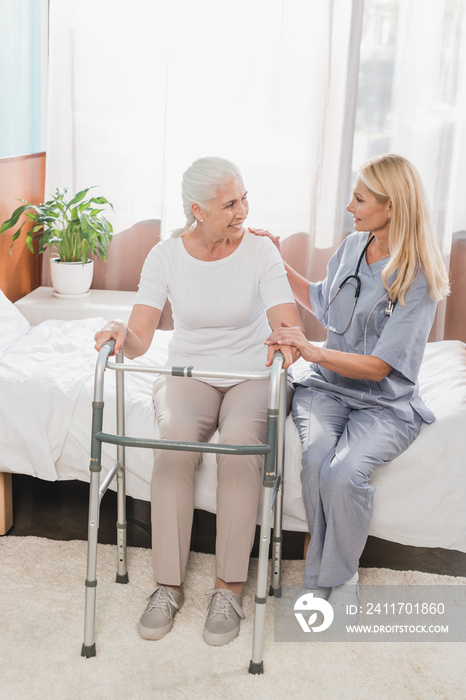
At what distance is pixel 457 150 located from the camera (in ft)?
10.7

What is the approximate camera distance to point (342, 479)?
1.83 m

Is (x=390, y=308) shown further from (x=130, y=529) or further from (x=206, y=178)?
(x=130, y=529)

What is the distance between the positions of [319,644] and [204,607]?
0.32 metres

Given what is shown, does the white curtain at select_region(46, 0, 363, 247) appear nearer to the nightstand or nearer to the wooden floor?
the nightstand

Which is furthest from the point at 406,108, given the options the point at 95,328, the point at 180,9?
the point at 95,328

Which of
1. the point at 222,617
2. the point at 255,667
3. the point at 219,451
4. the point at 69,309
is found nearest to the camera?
the point at 219,451

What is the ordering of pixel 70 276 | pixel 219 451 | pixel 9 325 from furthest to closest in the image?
pixel 70 276
pixel 9 325
pixel 219 451

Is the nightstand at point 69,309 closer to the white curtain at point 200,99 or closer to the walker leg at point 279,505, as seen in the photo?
the white curtain at point 200,99

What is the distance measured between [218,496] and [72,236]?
173cm

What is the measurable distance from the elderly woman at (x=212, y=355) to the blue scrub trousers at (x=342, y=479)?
15 centimetres

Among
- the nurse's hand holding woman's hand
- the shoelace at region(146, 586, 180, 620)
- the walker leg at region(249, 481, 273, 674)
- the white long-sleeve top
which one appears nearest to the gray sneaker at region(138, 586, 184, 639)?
the shoelace at region(146, 586, 180, 620)

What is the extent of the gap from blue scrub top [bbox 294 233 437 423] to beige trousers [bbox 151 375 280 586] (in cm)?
31

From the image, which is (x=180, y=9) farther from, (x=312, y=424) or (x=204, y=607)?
(x=204, y=607)

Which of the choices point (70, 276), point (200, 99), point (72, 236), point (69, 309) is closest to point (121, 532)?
point (69, 309)
